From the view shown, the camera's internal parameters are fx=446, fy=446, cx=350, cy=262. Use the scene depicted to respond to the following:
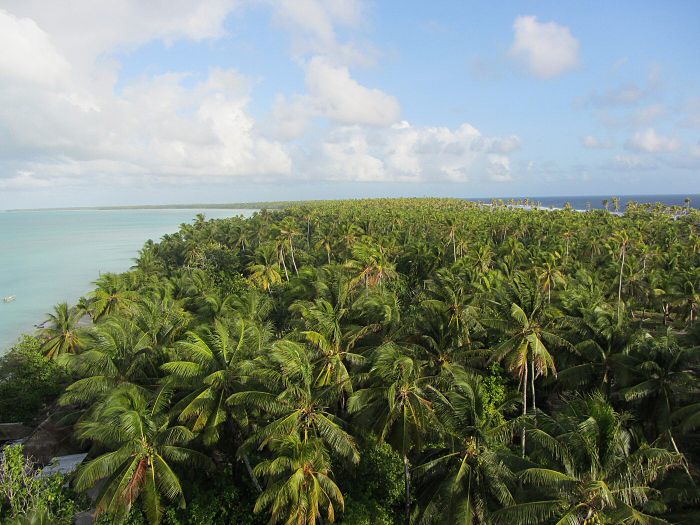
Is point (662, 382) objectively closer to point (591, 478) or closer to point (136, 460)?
point (591, 478)

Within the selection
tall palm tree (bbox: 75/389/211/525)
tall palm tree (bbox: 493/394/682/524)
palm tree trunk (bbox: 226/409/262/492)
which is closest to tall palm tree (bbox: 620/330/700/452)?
tall palm tree (bbox: 493/394/682/524)

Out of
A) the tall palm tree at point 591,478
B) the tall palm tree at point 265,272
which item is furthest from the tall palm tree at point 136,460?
the tall palm tree at point 265,272

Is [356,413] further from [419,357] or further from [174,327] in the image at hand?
[174,327]

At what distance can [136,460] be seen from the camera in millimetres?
14789

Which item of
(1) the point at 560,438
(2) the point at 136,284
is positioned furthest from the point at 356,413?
(2) the point at 136,284

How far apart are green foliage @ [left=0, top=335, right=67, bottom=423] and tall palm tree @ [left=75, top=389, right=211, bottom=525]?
16.4 m

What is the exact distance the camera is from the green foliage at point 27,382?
91.3 ft

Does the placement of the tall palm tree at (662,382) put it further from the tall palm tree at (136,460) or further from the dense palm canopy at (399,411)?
the tall palm tree at (136,460)

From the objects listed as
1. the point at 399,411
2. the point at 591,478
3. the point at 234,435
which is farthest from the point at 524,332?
the point at 234,435

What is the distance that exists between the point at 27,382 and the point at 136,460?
19.9 metres

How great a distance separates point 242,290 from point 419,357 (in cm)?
2476

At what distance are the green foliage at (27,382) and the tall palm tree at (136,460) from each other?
16.4 metres

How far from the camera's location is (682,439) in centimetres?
1969

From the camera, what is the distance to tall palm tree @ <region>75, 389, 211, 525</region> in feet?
47.4
